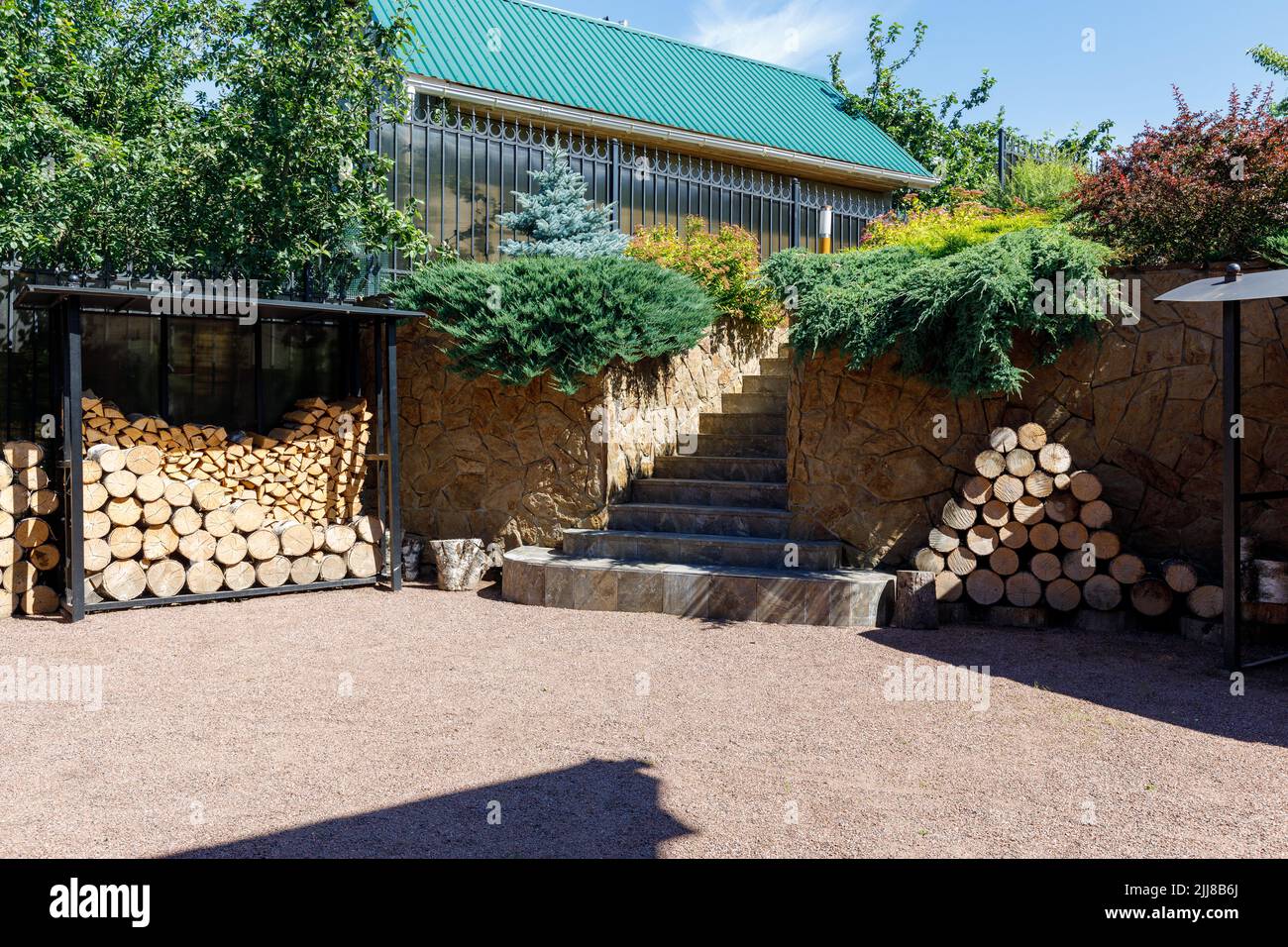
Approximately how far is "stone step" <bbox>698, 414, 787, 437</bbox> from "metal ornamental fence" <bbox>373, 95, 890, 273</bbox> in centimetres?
346

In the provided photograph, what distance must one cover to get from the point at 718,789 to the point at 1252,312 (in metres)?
5.06

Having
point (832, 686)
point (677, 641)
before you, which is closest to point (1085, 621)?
point (832, 686)

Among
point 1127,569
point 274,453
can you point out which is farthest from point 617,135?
point 1127,569

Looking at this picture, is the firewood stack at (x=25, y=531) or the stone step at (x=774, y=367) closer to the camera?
the firewood stack at (x=25, y=531)

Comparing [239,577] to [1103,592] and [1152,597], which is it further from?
[1152,597]

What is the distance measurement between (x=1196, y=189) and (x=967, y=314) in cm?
222

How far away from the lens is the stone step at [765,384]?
9.32 m

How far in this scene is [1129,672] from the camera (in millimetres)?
5113

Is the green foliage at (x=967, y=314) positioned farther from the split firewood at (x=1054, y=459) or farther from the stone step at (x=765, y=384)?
the stone step at (x=765, y=384)

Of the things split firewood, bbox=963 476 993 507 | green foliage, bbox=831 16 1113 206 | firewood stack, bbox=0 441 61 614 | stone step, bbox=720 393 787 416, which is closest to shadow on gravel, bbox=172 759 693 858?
split firewood, bbox=963 476 993 507

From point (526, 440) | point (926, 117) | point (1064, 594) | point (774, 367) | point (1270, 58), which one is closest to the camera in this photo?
point (1064, 594)

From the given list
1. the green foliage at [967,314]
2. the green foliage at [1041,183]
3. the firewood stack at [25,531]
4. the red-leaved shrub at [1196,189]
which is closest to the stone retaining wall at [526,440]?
the green foliage at [967,314]

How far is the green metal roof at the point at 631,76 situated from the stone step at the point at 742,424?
5646 mm

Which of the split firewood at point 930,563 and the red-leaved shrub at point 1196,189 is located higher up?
the red-leaved shrub at point 1196,189
